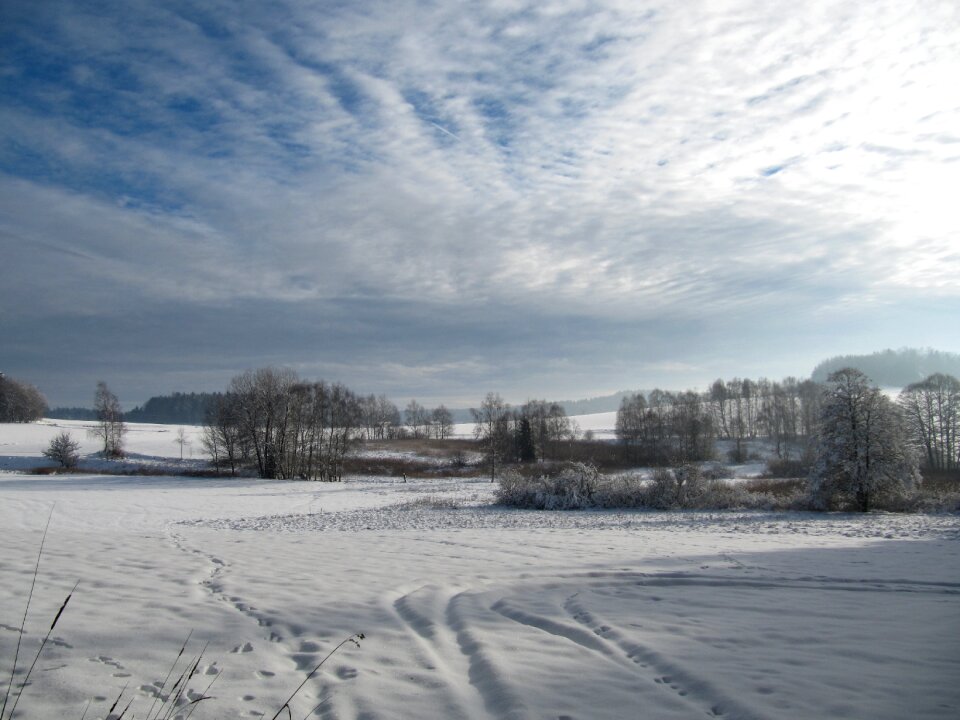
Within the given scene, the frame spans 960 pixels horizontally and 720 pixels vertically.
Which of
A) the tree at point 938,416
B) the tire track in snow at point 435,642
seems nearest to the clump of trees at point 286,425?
the tire track in snow at point 435,642

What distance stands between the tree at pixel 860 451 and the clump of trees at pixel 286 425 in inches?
1687

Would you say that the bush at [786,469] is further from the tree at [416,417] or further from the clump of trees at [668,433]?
the tree at [416,417]

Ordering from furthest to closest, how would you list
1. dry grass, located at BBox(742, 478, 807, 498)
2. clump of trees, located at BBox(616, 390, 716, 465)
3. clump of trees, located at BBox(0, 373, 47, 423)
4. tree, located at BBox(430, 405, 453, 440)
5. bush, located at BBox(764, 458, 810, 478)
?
tree, located at BBox(430, 405, 453, 440) → clump of trees, located at BBox(0, 373, 47, 423) → clump of trees, located at BBox(616, 390, 716, 465) → bush, located at BBox(764, 458, 810, 478) → dry grass, located at BBox(742, 478, 807, 498)

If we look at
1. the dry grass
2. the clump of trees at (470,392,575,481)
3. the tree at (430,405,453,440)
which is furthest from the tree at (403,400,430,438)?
the dry grass

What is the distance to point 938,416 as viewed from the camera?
63.4 meters

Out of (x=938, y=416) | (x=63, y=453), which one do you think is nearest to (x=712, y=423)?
(x=938, y=416)

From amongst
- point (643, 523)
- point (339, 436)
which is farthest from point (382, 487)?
point (643, 523)

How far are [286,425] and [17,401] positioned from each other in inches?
3837

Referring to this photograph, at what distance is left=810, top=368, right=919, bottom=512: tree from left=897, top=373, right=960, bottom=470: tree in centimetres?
3450

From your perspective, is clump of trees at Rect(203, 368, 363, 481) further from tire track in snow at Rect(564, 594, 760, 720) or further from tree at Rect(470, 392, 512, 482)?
tire track in snow at Rect(564, 594, 760, 720)

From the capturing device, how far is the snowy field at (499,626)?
4.68m

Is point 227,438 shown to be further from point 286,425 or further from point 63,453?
point 63,453

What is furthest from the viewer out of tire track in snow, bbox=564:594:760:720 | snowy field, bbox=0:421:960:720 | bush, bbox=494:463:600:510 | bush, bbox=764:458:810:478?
bush, bbox=764:458:810:478

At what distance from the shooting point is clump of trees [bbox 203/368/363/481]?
183ft
